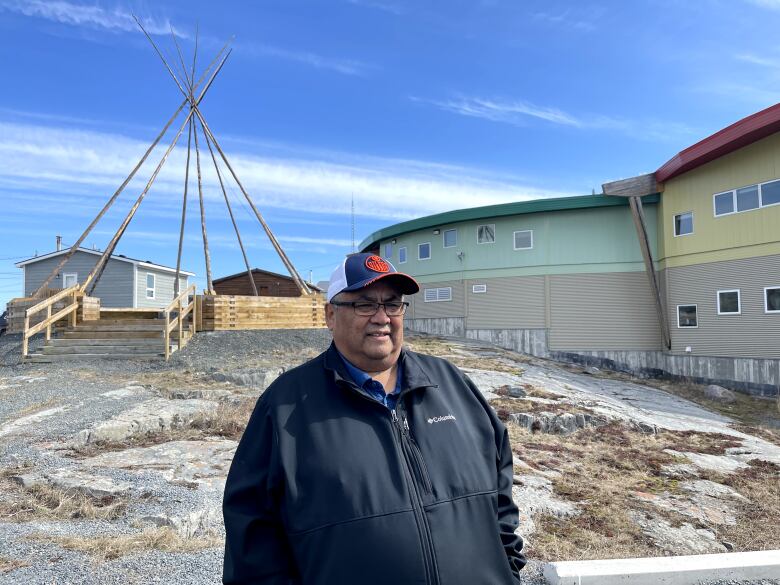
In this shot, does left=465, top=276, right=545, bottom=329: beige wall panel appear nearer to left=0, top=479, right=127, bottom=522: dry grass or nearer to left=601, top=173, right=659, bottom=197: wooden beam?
left=601, top=173, right=659, bottom=197: wooden beam

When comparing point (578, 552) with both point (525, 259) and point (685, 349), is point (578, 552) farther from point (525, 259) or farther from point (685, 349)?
point (525, 259)

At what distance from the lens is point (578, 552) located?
5.30 metres

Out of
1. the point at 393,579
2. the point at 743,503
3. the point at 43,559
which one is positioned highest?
the point at 393,579

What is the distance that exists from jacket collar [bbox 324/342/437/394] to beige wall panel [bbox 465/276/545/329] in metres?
22.3

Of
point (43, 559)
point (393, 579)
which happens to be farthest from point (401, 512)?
point (43, 559)

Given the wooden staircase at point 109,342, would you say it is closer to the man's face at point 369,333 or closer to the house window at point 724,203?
the man's face at point 369,333

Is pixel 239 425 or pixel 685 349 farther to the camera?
pixel 685 349

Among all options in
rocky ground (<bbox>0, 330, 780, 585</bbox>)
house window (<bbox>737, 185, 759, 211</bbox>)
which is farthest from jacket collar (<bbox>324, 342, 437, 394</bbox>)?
house window (<bbox>737, 185, 759, 211</bbox>)

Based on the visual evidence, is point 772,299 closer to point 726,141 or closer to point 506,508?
point 726,141

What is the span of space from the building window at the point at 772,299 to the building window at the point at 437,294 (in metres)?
12.7

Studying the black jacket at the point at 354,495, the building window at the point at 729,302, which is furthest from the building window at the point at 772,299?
the black jacket at the point at 354,495

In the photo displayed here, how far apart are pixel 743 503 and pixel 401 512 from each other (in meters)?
7.73

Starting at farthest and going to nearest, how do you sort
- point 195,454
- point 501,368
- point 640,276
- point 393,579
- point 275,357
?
point 640,276
point 501,368
point 275,357
point 195,454
point 393,579

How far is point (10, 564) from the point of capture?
405cm
